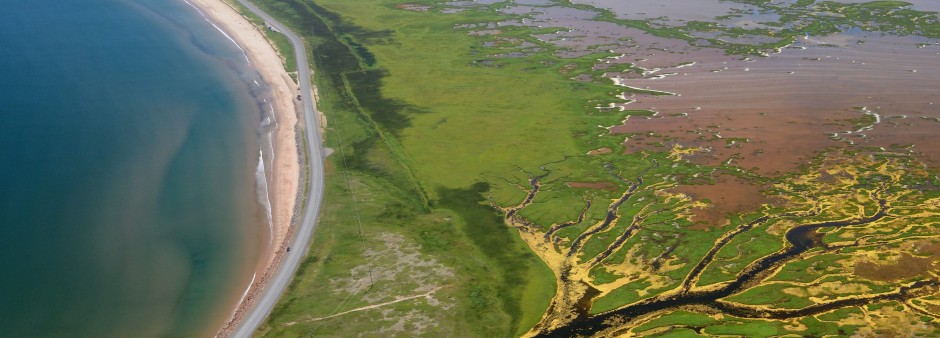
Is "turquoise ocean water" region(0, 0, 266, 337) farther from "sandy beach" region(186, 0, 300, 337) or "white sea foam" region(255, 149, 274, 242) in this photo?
"sandy beach" region(186, 0, 300, 337)

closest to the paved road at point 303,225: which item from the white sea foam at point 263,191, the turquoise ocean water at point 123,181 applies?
the turquoise ocean water at point 123,181

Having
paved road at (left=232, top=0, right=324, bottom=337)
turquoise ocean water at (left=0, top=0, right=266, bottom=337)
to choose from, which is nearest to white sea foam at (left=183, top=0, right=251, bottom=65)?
turquoise ocean water at (left=0, top=0, right=266, bottom=337)

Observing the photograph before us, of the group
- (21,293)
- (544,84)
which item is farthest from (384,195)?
(544,84)

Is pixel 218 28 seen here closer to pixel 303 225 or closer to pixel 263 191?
pixel 263 191

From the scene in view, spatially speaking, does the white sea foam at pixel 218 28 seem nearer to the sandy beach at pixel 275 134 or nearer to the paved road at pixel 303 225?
the sandy beach at pixel 275 134

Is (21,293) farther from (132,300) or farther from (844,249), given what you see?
(844,249)
